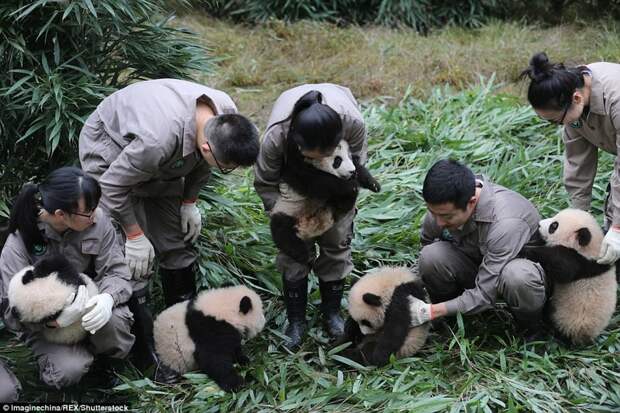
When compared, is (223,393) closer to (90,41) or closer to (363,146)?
(363,146)

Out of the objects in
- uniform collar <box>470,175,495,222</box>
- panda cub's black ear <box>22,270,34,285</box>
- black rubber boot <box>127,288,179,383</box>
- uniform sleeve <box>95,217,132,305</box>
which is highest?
uniform collar <box>470,175,495,222</box>

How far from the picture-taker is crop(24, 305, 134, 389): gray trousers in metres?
3.56

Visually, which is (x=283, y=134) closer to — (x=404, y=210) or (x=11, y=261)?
(x=11, y=261)

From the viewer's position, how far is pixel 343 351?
13.4 feet

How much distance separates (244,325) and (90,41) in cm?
Answer: 217

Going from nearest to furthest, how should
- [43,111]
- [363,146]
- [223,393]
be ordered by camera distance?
1. [223,393]
2. [363,146]
3. [43,111]

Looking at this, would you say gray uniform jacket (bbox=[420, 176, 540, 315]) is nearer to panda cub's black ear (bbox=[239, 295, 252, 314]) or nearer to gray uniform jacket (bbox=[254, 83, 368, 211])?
gray uniform jacket (bbox=[254, 83, 368, 211])

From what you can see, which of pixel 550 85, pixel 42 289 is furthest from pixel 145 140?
pixel 550 85

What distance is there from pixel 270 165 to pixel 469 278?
4.33 feet

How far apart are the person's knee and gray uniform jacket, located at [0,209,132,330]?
0.25 m

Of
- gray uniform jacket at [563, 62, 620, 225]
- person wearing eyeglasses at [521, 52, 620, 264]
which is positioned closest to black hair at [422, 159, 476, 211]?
person wearing eyeglasses at [521, 52, 620, 264]

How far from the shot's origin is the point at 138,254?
394 centimetres

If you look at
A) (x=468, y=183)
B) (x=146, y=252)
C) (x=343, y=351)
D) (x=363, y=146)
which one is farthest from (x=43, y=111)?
(x=468, y=183)

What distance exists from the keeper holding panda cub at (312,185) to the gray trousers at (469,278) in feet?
1.64
